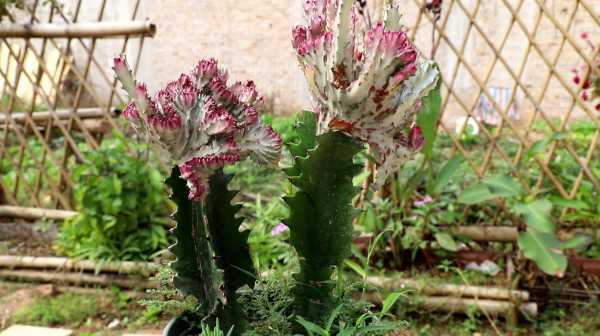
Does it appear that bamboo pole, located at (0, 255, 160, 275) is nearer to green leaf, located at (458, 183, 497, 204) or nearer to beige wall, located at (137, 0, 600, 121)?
green leaf, located at (458, 183, 497, 204)

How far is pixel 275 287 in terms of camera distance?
97cm

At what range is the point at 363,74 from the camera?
2.20 ft

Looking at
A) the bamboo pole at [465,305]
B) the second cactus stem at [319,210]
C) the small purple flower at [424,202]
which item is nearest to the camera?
the second cactus stem at [319,210]

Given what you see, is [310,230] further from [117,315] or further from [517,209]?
[117,315]

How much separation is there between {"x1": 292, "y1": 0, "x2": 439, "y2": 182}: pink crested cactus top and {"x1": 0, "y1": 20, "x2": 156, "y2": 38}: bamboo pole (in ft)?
6.05

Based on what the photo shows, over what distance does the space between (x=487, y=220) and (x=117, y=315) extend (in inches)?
62.9

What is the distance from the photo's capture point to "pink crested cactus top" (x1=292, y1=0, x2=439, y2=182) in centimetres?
67

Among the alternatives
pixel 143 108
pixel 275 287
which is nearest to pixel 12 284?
pixel 275 287

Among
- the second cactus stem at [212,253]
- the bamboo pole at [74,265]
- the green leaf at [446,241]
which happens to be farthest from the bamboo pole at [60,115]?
the second cactus stem at [212,253]

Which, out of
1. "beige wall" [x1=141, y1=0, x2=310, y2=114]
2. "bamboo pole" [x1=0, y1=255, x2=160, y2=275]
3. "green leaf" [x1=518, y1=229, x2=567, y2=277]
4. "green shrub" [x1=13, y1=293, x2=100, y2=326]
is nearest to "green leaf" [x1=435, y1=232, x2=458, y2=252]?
"green leaf" [x1=518, y1=229, x2=567, y2=277]

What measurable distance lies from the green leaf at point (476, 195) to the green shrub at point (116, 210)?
123 cm

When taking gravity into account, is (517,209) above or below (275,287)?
above

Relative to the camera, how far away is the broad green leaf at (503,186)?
2.33m

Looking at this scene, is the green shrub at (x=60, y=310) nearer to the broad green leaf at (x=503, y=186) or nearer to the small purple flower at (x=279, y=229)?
the small purple flower at (x=279, y=229)
